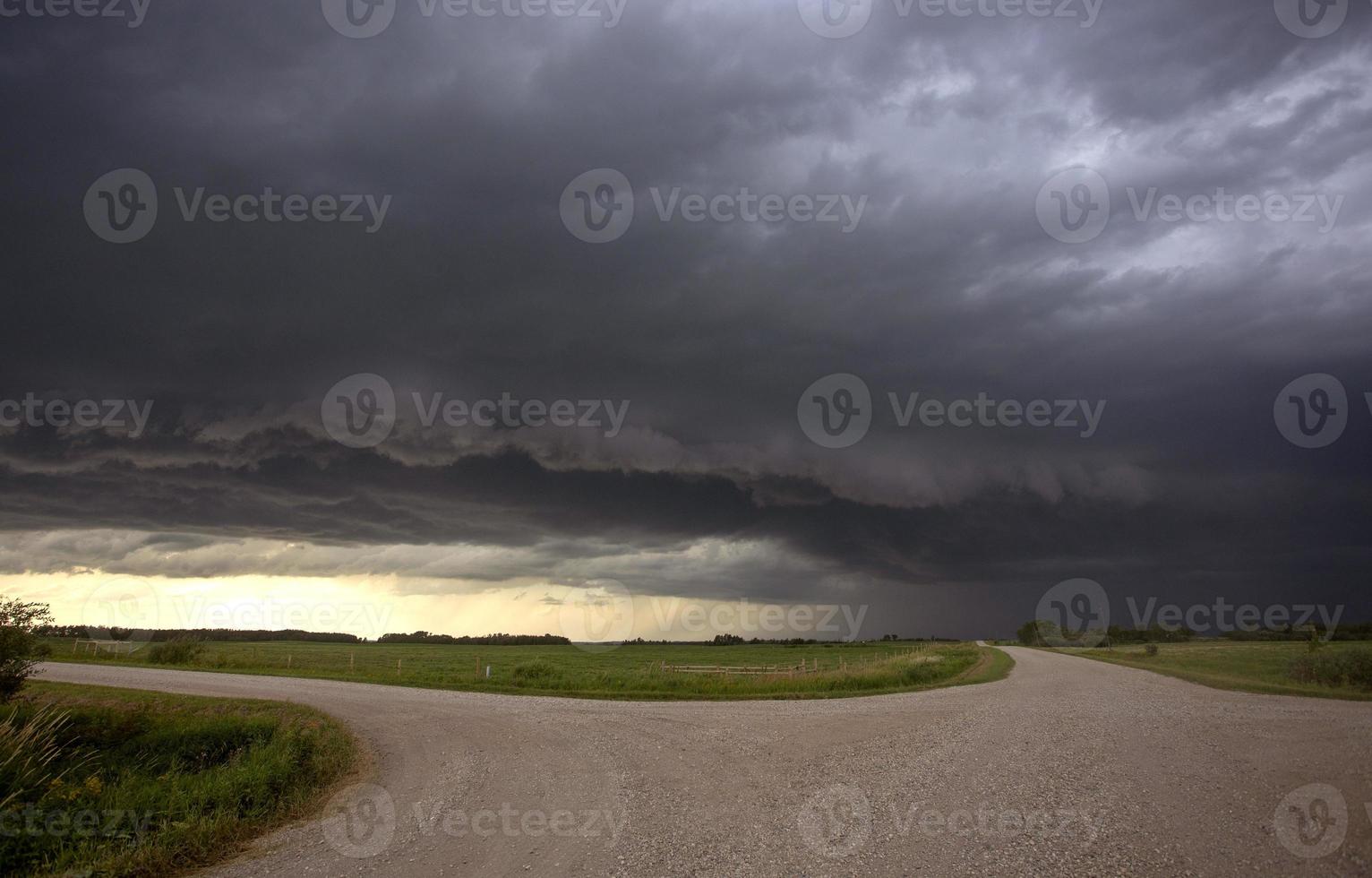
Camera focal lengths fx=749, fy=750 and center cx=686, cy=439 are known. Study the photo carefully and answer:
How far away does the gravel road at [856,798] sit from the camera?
8523 millimetres

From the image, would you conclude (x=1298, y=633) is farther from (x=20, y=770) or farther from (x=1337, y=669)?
(x=20, y=770)

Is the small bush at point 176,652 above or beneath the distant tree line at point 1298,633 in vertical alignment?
above

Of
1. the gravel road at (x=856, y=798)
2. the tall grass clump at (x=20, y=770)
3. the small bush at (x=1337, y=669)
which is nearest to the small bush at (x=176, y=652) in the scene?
the gravel road at (x=856, y=798)

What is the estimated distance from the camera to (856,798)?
11258 millimetres

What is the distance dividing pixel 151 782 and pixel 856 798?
13.0 metres

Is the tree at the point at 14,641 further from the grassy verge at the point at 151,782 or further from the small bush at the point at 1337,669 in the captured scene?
the small bush at the point at 1337,669

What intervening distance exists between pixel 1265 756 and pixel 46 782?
2218 centimetres

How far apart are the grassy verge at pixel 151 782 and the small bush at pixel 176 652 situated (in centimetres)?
3430

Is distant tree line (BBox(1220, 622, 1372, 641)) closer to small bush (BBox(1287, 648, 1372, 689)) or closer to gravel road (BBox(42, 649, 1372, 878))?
small bush (BBox(1287, 648, 1372, 689))

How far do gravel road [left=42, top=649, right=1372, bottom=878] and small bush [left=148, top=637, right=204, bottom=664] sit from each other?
41.6 meters

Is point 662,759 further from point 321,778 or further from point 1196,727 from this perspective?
point 1196,727

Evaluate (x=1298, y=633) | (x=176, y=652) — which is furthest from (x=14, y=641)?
(x=1298, y=633)

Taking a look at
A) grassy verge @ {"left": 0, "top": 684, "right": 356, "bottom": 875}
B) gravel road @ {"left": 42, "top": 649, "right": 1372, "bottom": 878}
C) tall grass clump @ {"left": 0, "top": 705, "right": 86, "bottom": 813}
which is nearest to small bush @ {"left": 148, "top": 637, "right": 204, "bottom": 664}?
grassy verge @ {"left": 0, "top": 684, "right": 356, "bottom": 875}

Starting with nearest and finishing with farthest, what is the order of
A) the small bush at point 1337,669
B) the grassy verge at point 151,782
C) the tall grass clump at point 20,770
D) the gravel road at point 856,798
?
1. the gravel road at point 856,798
2. the grassy verge at point 151,782
3. the tall grass clump at point 20,770
4. the small bush at point 1337,669
